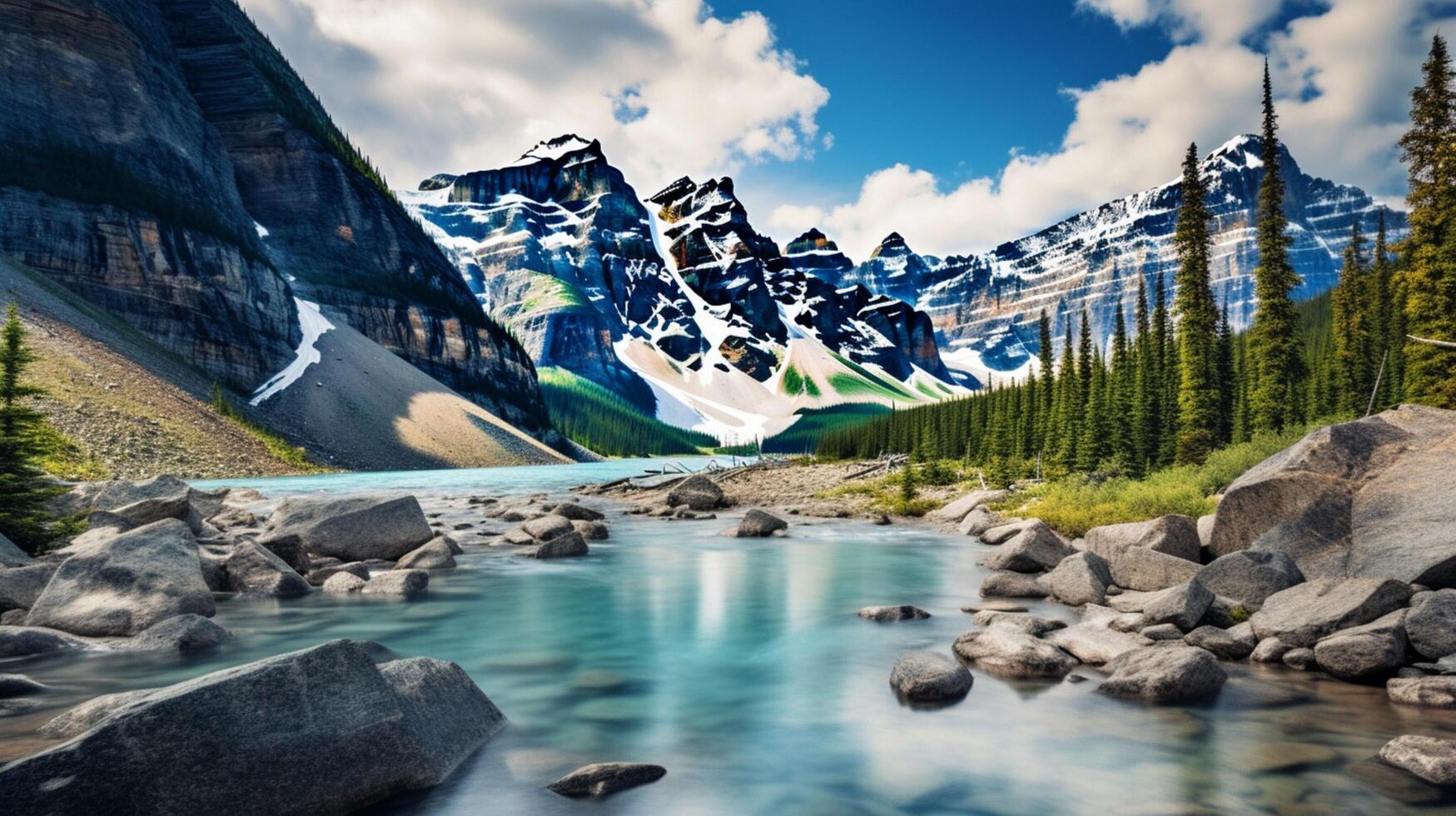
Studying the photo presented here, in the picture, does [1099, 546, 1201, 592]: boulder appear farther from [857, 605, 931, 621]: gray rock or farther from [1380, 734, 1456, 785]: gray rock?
[1380, 734, 1456, 785]: gray rock

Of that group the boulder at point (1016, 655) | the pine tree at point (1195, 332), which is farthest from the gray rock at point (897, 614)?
the pine tree at point (1195, 332)

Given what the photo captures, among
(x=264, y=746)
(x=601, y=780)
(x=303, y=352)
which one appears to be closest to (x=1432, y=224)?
(x=601, y=780)

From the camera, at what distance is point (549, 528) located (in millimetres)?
26328

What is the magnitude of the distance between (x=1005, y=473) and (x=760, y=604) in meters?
31.5

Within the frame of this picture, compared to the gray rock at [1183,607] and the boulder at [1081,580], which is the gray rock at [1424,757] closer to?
the gray rock at [1183,607]

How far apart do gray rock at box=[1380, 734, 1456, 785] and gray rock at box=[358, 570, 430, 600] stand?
53.9 feet

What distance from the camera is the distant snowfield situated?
272 ft

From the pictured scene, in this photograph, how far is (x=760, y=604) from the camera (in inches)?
661

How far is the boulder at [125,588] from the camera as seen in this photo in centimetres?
1148

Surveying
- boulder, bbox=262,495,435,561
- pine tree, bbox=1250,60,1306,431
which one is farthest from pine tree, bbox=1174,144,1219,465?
boulder, bbox=262,495,435,561

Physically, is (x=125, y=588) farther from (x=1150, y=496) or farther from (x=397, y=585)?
(x=1150, y=496)

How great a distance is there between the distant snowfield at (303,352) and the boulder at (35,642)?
261 ft

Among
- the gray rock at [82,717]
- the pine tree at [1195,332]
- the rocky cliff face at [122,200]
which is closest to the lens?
the gray rock at [82,717]

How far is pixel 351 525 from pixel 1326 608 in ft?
68.8
